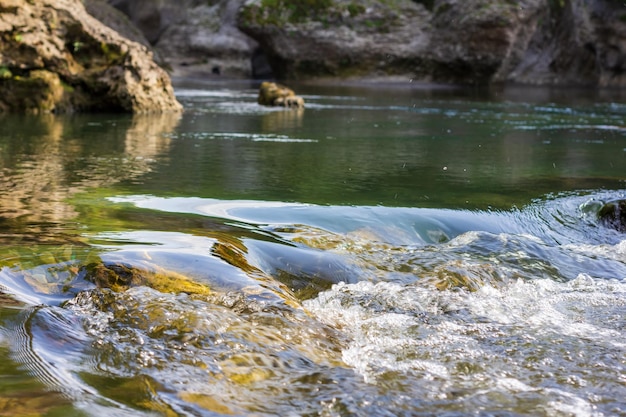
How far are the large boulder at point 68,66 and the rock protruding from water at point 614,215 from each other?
35.5ft

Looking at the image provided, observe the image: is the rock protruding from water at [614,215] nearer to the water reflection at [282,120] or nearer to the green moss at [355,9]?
the water reflection at [282,120]

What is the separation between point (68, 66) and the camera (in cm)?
1606

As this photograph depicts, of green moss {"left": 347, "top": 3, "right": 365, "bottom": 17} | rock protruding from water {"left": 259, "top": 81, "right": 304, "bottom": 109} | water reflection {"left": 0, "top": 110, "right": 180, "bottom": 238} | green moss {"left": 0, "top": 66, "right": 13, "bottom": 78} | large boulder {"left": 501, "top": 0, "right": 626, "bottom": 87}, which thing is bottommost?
water reflection {"left": 0, "top": 110, "right": 180, "bottom": 238}

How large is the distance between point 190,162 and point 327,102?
1268 cm

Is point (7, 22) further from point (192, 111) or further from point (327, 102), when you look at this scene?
point (327, 102)

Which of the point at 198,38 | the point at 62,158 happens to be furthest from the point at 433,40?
the point at 62,158

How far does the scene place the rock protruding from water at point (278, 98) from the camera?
63.4 ft

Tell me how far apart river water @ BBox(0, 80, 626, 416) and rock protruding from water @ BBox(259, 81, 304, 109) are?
9.06 meters

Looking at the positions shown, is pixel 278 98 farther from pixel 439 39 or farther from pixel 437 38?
pixel 437 38

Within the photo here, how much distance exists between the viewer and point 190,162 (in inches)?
380

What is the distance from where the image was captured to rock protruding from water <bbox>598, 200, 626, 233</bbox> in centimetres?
707

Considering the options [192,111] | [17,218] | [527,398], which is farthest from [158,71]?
[527,398]

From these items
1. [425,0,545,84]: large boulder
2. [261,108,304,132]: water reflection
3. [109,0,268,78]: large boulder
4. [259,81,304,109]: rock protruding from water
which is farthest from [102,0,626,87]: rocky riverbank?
[261,108,304,132]: water reflection

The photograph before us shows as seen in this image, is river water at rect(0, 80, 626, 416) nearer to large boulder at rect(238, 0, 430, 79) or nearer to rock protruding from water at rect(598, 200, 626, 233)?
rock protruding from water at rect(598, 200, 626, 233)
